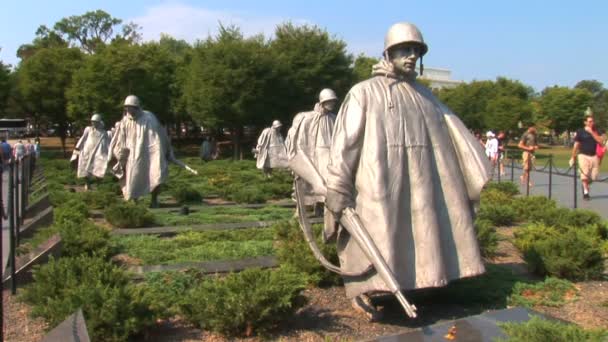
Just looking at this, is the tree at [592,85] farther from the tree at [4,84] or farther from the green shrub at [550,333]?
the green shrub at [550,333]


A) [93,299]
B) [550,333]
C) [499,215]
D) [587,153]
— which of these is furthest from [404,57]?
[587,153]

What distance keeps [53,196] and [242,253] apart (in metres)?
6.45

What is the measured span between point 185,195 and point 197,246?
229 inches

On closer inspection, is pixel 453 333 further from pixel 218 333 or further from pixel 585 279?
pixel 585 279

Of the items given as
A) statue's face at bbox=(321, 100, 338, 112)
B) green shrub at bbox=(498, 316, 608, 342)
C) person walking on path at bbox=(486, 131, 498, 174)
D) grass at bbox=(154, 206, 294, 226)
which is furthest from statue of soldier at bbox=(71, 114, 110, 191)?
green shrub at bbox=(498, 316, 608, 342)

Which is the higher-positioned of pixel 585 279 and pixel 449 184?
pixel 449 184

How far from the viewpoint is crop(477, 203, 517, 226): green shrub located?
1116 cm

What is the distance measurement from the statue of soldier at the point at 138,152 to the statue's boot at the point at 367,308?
25.5 ft

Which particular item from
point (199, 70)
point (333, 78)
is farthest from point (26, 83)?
point (333, 78)

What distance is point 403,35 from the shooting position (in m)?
5.07

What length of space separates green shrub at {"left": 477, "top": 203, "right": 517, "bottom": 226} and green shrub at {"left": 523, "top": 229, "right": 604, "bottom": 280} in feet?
12.5

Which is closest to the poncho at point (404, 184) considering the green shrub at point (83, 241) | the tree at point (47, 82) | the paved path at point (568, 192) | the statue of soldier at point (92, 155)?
the green shrub at point (83, 241)

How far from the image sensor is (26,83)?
4366cm

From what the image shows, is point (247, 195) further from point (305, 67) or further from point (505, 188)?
point (305, 67)
